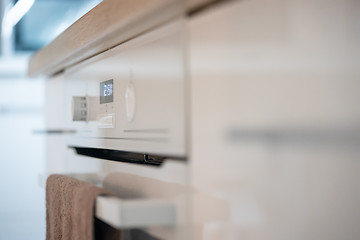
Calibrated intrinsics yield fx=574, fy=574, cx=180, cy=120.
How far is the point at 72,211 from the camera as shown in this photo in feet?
2.57

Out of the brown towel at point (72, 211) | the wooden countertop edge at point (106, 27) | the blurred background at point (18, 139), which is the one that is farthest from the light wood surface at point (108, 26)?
the blurred background at point (18, 139)

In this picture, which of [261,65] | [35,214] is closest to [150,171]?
[261,65]

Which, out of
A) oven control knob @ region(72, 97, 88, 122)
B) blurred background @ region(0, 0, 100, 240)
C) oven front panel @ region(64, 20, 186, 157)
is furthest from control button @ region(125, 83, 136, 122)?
blurred background @ region(0, 0, 100, 240)

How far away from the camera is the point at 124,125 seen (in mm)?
751

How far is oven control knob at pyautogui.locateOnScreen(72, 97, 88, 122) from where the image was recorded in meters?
0.93

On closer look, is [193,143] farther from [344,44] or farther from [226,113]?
[344,44]

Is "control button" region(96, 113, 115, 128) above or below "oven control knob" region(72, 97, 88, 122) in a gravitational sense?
below

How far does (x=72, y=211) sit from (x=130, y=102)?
0.18 m

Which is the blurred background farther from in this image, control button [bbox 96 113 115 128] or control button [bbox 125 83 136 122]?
control button [bbox 125 83 136 122]

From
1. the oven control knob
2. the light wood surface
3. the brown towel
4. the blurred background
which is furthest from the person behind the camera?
the blurred background

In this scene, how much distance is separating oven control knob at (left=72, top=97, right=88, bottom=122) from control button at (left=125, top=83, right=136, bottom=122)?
0.20 meters

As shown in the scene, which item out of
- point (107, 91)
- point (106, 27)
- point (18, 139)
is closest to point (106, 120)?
point (107, 91)

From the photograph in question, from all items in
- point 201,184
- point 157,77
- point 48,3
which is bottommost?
point 201,184

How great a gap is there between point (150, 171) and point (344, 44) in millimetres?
267
